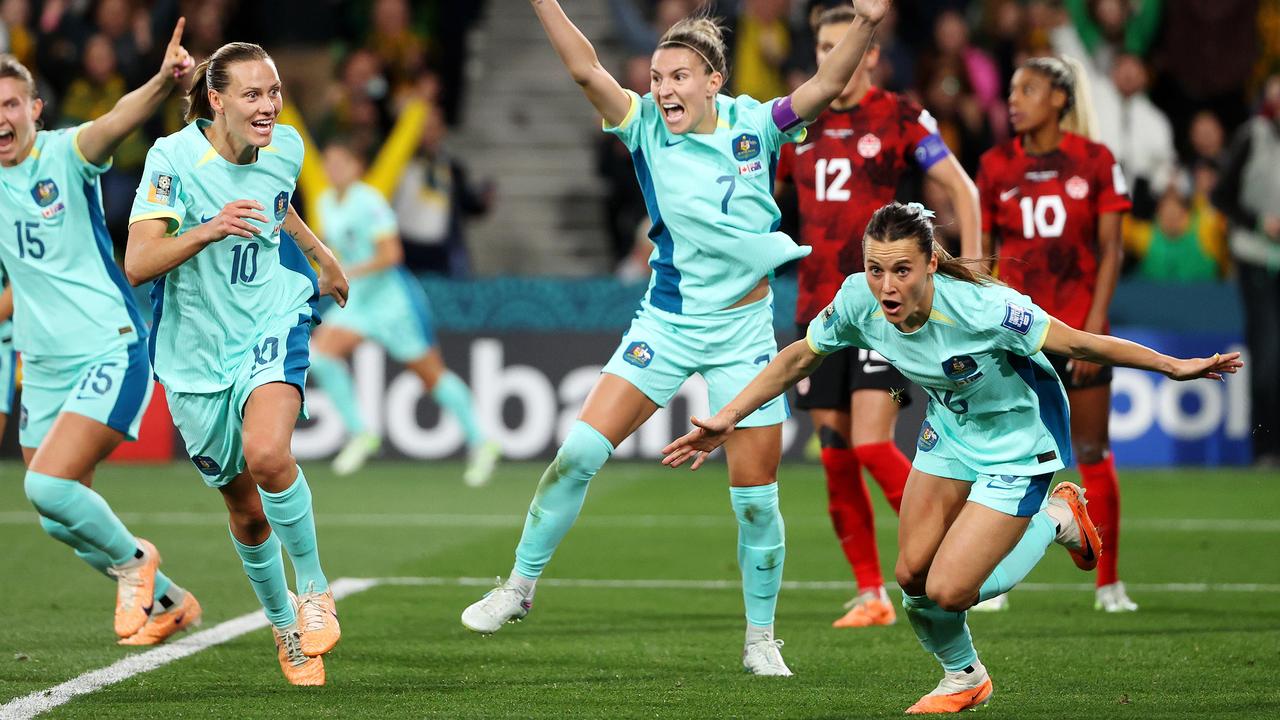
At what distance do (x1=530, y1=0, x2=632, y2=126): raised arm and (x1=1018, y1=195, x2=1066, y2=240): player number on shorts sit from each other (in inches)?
98.3

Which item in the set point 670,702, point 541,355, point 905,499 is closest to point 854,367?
point 905,499

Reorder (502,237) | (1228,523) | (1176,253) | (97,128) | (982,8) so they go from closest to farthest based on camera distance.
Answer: (97,128) → (1228,523) → (1176,253) → (982,8) → (502,237)

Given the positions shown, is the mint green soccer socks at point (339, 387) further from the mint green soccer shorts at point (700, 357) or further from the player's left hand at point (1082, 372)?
the mint green soccer shorts at point (700, 357)

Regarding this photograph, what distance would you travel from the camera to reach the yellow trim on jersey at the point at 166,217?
5.86 m

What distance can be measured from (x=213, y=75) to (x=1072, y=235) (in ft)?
13.0

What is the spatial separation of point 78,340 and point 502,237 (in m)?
10.9

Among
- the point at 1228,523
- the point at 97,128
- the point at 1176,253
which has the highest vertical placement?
the point at 97,128

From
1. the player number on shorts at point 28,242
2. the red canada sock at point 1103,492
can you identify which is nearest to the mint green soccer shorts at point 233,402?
A: the player number on shorts at point 28,242

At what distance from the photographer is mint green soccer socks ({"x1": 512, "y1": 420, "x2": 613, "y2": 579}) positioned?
6340 mm

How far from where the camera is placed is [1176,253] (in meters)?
14.9

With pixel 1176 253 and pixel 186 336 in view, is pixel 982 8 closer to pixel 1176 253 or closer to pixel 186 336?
pixel 1176 253

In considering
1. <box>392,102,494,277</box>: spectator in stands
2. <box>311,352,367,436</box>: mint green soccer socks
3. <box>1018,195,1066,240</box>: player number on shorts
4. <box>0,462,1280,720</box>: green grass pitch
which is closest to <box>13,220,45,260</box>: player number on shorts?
<box>0,462,1280,720</box>: green grass pitch

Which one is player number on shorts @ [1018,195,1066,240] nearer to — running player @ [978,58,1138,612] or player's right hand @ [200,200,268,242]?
running player @ [978,58,1138,612]

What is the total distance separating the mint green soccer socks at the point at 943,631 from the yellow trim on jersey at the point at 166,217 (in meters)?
2.70
